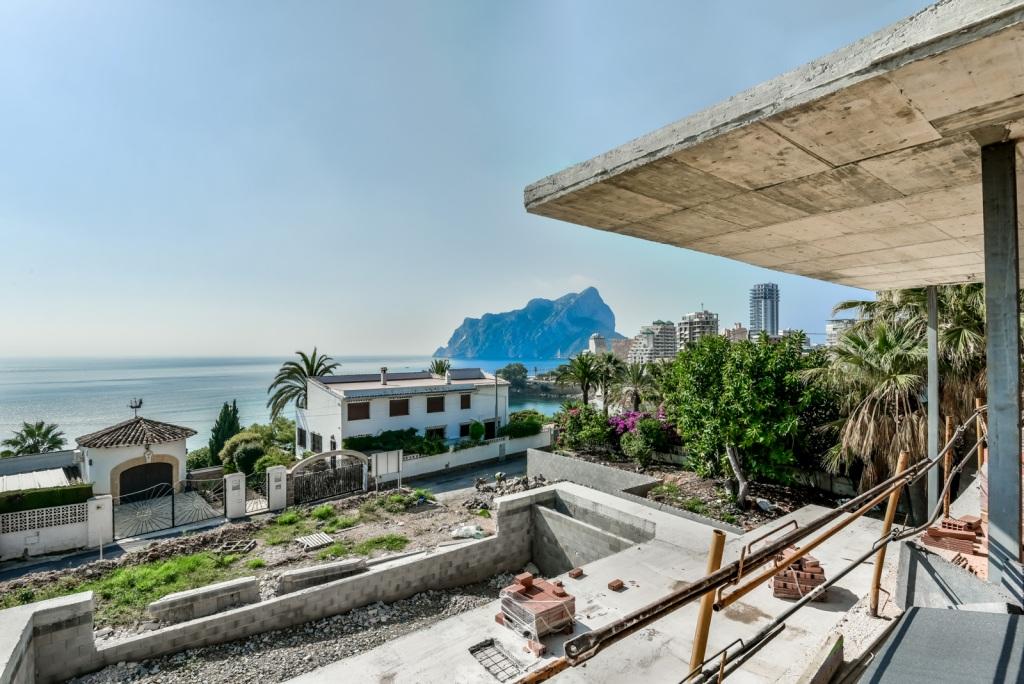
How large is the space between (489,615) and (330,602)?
353 centimetres

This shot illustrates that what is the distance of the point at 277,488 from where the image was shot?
16.6 m

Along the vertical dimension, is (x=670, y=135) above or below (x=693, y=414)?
above

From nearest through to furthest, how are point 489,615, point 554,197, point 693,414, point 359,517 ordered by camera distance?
point 554,197 → point 489,615 → point 693,414 → point 359,517

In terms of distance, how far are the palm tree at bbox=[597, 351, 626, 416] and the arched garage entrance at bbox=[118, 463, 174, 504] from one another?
20.0 metres

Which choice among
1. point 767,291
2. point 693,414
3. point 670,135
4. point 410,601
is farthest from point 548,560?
point 767,291

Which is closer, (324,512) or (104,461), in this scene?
(324,512)

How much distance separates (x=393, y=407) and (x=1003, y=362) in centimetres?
2353

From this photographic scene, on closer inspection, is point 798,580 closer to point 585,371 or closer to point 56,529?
point 56,529

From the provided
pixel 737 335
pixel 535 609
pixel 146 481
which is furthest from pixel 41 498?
pixel 737 335


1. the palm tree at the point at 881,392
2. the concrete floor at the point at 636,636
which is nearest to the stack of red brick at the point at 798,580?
the concrete floor at the point at 636,636

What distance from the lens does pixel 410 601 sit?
32.3 feet

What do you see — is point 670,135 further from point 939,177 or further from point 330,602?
point 330,602

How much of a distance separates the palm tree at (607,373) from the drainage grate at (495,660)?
69.3 feet

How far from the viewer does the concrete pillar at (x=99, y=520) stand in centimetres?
1369
